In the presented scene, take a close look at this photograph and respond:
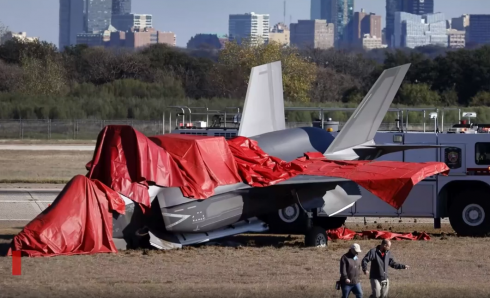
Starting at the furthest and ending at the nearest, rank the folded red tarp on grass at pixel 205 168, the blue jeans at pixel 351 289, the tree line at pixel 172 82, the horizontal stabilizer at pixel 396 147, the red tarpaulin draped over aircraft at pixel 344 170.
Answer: the tree line at pixel 172 82, the horizontal stabilizer at pixel 396 147, the red tarpaulin draped over aircraft at pixel 344 170, the folded red tarp on grass at pixel 205 168, the blue jeans at pixel 351 289

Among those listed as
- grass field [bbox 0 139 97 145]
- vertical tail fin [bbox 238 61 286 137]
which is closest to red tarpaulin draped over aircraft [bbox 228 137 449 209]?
vertical tail fin [bbox 238 61 286 137]

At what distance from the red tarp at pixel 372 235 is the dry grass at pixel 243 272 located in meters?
0.69

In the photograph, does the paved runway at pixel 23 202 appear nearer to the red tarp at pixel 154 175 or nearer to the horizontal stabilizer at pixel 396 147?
the red tarp at pixel 154 175

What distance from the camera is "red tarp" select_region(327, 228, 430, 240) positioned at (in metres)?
22.3

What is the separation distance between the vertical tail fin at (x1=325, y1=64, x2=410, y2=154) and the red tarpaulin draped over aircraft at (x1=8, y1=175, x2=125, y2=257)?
22.2ft

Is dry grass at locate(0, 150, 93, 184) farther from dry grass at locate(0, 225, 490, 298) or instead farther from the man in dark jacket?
the man in dark jacket

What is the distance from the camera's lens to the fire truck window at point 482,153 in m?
22.4

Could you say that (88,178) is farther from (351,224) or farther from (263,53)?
(263,53)

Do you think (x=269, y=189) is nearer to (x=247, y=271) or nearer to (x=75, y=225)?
(x=247, y=271)

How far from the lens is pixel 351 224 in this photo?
25938 millimetres

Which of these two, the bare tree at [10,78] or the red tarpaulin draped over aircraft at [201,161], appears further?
the bare tree at [10,78]

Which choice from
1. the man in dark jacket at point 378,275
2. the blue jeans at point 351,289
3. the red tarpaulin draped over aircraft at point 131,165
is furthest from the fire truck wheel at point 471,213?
the blue jeans at point 351,289

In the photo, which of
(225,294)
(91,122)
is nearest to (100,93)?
(91,122)

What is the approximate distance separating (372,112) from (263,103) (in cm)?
339
